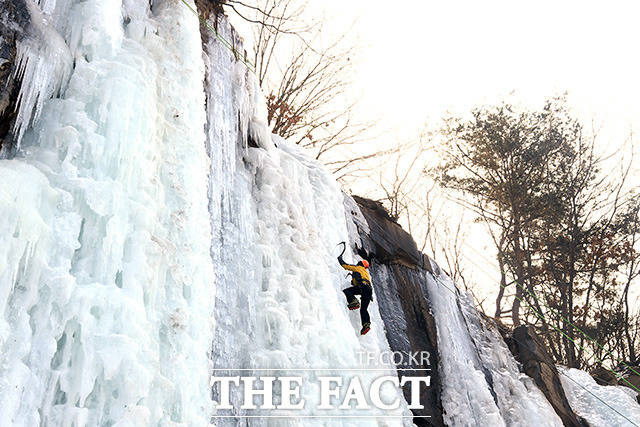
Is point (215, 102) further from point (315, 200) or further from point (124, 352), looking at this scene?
point (124, 352)

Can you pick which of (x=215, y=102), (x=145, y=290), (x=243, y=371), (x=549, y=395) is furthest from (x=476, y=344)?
(x=145, y=290)

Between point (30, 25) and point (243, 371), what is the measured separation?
2.75m

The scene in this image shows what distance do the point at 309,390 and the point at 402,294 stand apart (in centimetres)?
328

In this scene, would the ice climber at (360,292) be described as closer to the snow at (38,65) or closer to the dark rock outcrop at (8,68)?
the snow at (38,65)

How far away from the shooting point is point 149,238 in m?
3.09

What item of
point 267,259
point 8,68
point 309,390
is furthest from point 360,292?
point 8,68

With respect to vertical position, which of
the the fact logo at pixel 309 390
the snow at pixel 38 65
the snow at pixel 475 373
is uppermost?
the snow at pixel 38 65

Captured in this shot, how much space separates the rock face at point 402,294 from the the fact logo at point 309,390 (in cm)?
102

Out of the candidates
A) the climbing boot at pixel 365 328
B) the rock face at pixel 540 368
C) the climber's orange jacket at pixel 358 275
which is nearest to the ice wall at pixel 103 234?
the climber's orange jacket at pixel 358 275

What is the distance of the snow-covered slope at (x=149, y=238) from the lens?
240 cm

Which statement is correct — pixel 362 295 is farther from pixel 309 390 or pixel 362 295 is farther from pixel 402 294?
pixel 402 294

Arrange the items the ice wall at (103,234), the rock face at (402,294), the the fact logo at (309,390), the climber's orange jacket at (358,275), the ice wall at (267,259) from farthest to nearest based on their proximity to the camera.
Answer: the rock face at (402,294), the climber's orange jacket at (358,275), the ice wall at (267,259), the the fact logo at (309,390), the ice wall at (103,234)

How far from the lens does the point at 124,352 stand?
251 cm

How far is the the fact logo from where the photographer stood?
12.1 ft
